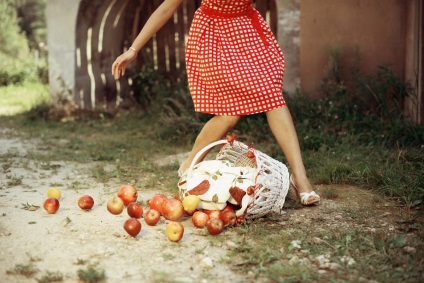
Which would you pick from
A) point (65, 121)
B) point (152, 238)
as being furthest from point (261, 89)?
point (65, 121)

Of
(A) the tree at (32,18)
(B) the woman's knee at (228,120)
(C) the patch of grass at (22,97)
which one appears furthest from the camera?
(A) the tree at (32,18)

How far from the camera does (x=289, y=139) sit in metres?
4.13

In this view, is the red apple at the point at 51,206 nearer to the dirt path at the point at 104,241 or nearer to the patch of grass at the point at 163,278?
the dirt path at the point at 104,241

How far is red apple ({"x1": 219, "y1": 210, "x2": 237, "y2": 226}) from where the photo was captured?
12.0 ft

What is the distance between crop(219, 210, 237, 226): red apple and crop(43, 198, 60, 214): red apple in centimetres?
107

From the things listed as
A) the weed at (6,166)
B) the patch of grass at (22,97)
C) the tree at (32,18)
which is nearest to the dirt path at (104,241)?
the weed at (6,166)

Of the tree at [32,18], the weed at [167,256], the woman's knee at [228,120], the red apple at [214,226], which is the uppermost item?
the tree at [32,18]

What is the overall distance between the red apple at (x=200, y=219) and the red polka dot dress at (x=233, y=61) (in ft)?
2.69

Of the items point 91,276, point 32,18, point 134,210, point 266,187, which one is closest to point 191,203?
point 134,210

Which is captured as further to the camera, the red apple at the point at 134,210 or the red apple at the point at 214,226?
the red apple at the point at 134,210

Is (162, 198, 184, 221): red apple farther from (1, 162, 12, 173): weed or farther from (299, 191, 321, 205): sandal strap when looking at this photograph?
(1, 162, 12, 173): weed

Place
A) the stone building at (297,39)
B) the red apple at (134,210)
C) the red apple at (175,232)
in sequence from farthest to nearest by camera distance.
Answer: the stone building at (297,39) → the red apple at (134,210) → the red apple at (175,232)

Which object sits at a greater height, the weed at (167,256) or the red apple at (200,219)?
the red apple at (200,219)

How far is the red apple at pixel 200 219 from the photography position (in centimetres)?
367
